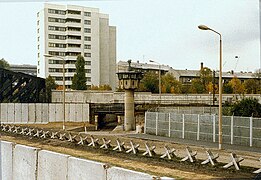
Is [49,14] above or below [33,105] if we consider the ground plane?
above

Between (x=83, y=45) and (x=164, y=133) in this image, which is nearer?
(x=164, y=133)

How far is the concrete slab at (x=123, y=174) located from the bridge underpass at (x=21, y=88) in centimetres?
5017

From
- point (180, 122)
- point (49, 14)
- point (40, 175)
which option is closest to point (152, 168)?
point (40, 175)

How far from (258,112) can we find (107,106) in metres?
30.4

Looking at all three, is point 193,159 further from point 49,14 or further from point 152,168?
point 49,14

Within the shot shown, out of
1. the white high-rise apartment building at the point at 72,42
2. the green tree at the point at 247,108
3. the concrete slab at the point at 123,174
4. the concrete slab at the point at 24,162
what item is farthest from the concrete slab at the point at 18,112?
the concrete slab at the point at 123,174

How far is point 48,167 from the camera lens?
63.4ft

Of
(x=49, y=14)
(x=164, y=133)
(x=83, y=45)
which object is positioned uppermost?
(x=49, y=14)

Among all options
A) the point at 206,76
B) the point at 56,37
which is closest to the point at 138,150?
the point at 206,76

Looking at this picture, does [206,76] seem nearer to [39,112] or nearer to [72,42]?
[72,42]

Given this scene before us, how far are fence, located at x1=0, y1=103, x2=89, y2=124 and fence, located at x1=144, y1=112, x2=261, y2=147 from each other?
21.9 meters

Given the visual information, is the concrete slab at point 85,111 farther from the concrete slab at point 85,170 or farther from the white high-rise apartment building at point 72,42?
the white high-rise apartment building at point 72,42

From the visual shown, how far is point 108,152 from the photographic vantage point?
24203mm

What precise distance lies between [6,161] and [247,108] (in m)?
21.5
